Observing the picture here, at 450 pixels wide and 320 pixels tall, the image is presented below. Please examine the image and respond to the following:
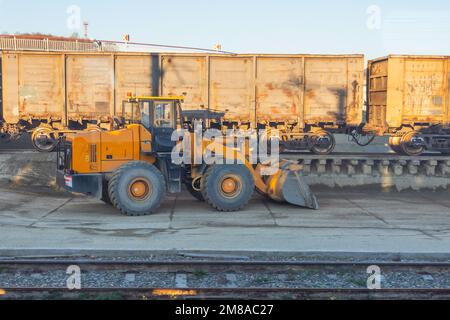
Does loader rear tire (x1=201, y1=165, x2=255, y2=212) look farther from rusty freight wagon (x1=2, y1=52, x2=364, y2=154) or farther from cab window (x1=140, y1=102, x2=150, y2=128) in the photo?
rusty freight wagon (x1=2, y1=52, x2=364, y2=154)

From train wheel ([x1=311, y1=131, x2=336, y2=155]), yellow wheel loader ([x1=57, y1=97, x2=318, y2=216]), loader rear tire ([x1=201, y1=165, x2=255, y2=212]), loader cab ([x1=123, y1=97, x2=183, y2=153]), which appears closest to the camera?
yellow wheel loader ([x1=57, y1=97, x2=318, y2=216])

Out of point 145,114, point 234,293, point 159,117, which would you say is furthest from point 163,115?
point 234,293

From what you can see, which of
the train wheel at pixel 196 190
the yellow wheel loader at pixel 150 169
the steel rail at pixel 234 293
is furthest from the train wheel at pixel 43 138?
the steel rail at pixel 234 293

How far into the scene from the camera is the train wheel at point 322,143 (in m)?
17.1

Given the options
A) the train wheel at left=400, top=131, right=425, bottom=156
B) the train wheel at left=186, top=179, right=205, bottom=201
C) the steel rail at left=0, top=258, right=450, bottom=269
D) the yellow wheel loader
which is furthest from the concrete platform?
the train wheel at left=400, top=131, right=425, bottom=156

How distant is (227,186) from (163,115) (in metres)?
2.03

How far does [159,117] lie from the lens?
1180 cm

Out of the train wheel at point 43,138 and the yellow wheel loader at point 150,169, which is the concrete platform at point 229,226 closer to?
the yellow wheel loader at point 150,169

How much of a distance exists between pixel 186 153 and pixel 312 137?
6171 mm

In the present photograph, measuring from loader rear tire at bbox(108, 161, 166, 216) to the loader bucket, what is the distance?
102 inches

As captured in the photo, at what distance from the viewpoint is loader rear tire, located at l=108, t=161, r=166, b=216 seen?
11352 mm
